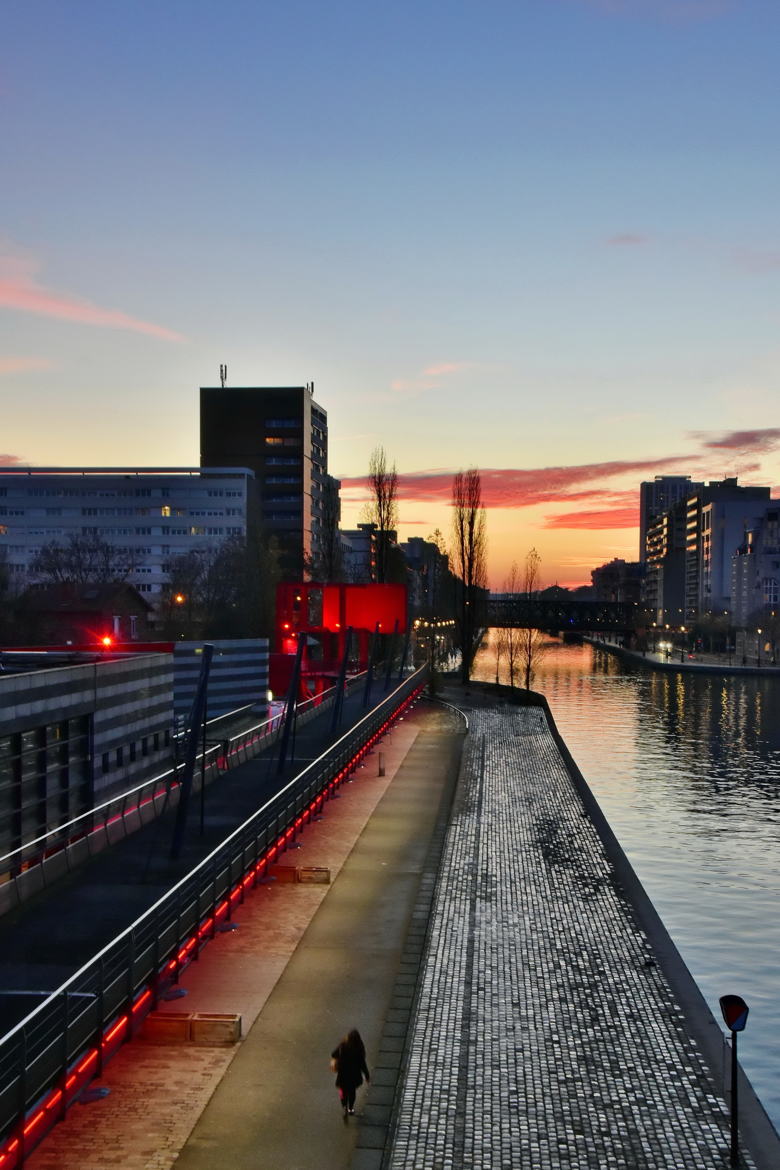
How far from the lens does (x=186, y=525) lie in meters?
154

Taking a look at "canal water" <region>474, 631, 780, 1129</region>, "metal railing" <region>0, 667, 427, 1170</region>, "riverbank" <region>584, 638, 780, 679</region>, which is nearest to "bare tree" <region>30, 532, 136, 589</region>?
"canal water" <region>474, 631, 780, 1129</region>

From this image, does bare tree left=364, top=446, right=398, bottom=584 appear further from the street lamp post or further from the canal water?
the street lamp post

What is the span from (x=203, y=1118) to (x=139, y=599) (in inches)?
3439

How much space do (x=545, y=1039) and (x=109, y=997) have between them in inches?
289

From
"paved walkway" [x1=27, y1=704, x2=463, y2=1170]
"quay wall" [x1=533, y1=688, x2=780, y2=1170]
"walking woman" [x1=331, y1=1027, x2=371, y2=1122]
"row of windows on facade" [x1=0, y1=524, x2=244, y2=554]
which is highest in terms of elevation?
"row of windows on facade" [x1=0, y1=524, x2=244, y2=554]

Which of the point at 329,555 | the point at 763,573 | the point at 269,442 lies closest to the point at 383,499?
the point at 329,555

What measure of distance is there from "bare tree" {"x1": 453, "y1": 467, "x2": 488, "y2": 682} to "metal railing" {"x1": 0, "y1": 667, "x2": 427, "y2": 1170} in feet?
238

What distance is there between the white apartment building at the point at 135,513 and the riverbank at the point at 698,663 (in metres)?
63.0

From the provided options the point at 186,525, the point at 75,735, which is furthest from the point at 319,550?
the point at 75,735

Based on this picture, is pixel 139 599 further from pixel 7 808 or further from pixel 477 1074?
pixel 477 1074

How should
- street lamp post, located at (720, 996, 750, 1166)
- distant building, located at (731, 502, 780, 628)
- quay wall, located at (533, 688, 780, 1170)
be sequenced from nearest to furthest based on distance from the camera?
street lamp post, located at (720, 996, 750, 1166), quay wall, located at (533, 688, 780, 1170), distant building, located at (731, 502, 780, 628)

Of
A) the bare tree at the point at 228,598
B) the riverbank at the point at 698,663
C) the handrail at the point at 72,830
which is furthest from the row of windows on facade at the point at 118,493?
the handrail at the point at 72,830

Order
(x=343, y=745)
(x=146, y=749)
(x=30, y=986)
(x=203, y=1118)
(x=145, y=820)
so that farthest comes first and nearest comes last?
1. (x=343, y=745)
2. (x=146, y=749)
3. (x=145, y=820)
4. (x=30, y=986)
5. (x=203, y=1118)

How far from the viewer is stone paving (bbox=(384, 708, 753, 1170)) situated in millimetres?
14086
